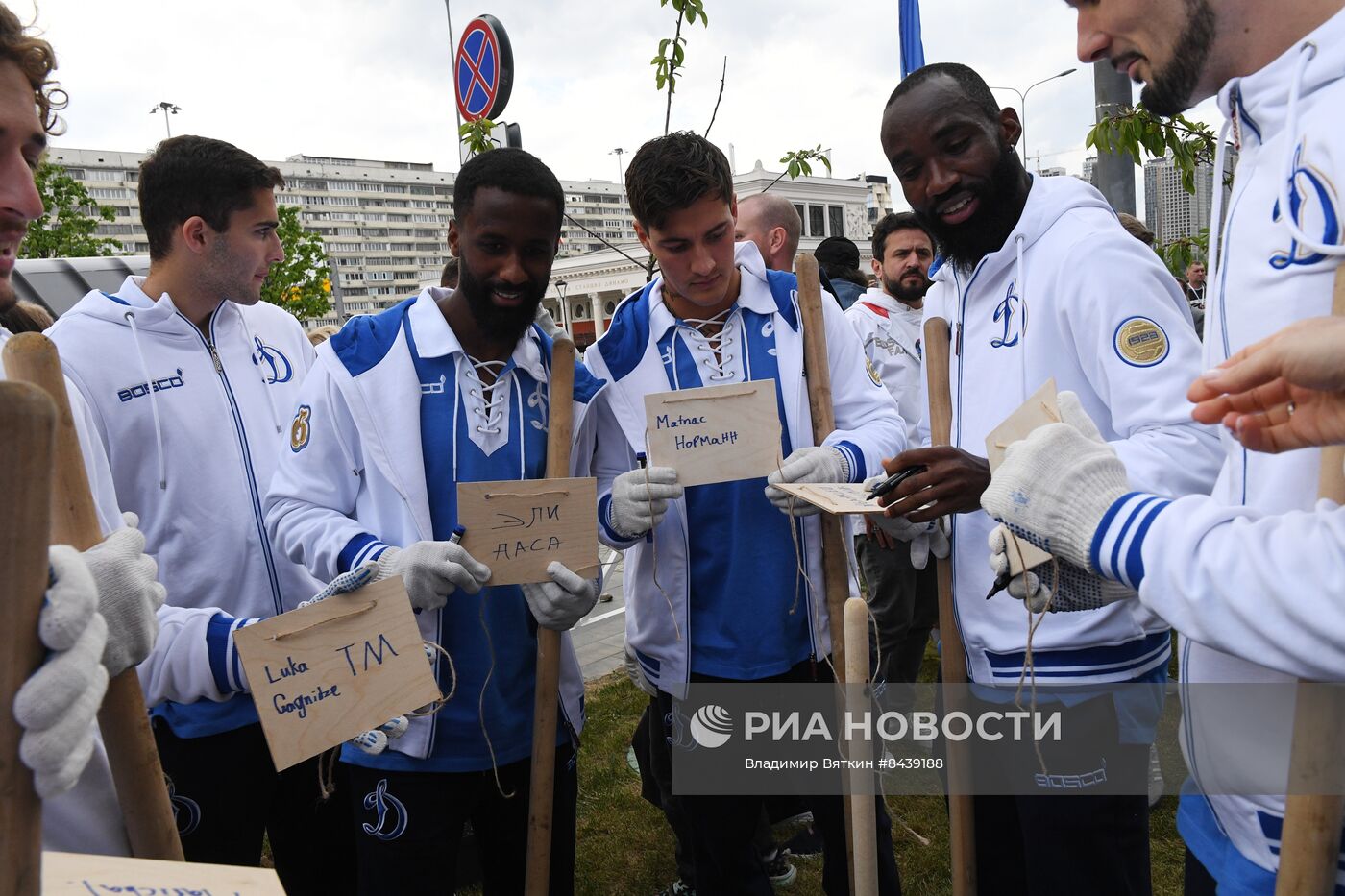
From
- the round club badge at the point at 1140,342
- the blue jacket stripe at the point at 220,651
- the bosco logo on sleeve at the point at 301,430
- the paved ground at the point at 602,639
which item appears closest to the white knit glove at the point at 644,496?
the bosco logo on sleeve at the point at 301,430

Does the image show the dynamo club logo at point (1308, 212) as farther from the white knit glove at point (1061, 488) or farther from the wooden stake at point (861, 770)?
the wooden stake at point (861, 770)

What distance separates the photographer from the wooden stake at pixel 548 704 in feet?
7.82

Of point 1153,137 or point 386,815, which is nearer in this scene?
point 386,815

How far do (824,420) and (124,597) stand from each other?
5.99 feet

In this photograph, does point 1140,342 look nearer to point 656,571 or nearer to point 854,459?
point 854,459

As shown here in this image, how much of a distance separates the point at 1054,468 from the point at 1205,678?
485 millimetres

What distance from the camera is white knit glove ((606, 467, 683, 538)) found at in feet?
7.98

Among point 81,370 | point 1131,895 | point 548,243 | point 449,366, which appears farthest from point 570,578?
point 81,370

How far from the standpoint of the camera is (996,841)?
8.01ft

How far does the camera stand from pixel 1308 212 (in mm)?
1306

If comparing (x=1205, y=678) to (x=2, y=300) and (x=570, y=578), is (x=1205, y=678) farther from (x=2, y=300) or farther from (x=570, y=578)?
(x=2, y=300)

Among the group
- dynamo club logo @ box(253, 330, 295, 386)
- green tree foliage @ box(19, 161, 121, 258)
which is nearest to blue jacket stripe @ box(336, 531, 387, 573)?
dynamo club logo @ box(253, 330, 295, 386)

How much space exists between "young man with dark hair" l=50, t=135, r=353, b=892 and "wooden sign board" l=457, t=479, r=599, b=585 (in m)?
1.09

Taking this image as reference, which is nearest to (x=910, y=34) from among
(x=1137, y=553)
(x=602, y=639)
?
(x=602, y=639)
